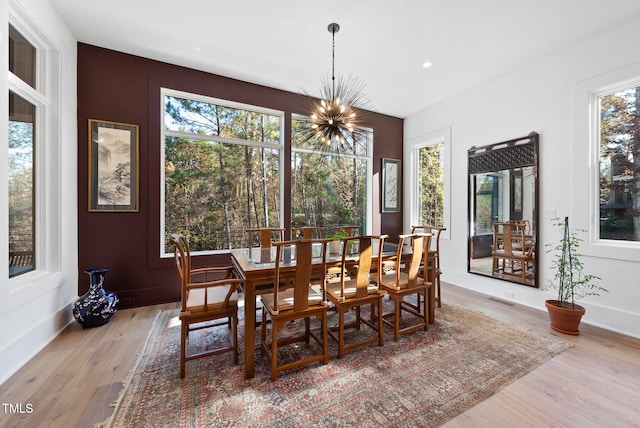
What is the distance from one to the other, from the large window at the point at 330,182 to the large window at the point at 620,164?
2885 millimetres

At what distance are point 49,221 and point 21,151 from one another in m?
0.70

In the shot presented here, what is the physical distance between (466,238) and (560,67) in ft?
8.11

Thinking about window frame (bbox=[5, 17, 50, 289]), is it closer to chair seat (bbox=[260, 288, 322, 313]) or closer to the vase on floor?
the vase on floor

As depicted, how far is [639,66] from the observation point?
2.57 meters

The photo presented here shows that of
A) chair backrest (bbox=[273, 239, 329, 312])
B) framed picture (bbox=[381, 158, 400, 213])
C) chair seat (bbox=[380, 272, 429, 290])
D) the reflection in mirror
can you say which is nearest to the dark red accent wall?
chair backrest (bbox=[273, 239, 329, 312])

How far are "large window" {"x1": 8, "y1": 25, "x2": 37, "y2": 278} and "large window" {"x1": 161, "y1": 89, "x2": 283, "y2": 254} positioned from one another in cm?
119

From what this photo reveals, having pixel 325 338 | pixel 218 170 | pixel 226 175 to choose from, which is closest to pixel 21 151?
pixel 218 170

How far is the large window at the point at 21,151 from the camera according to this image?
2232mm

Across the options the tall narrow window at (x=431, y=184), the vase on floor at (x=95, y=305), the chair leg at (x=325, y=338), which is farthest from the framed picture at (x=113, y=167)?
the tall narrow window at (x=431, y=184)

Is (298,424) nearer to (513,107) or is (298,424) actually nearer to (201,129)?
(201,129)

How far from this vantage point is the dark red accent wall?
121 inches

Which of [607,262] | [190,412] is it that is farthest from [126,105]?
[607,262]

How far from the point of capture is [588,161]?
290 centimetres

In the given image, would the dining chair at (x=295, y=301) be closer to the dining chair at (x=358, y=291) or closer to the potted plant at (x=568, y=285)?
the dining chair at (x=358, y=291)
